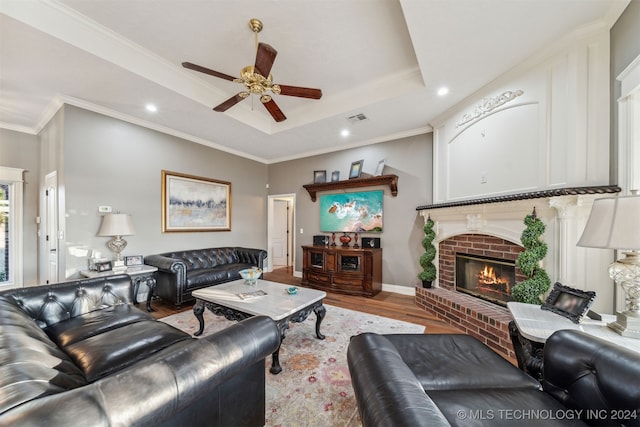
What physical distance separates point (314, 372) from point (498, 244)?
8.07 feet

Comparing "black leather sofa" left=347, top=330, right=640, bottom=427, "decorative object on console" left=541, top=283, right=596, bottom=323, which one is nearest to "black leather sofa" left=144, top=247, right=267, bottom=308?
"black leather sofa" left=347, top=330, right=640, bottom=427

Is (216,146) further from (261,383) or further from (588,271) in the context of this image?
(588,271)

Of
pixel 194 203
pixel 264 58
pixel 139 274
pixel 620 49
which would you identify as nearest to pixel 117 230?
pixel 139 274

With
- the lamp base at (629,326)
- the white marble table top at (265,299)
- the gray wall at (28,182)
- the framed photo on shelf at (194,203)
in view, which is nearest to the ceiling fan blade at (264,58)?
the white marble table top at (265,299)

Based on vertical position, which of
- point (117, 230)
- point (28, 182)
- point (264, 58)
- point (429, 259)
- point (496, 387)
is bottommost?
point (496, 387)

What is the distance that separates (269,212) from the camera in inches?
240

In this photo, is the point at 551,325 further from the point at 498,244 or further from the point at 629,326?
the point at 498,244

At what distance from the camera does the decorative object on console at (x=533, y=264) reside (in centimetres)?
218

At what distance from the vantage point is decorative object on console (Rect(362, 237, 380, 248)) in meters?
4.56

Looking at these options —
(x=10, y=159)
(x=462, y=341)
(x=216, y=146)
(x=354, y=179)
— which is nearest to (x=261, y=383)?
(x=462, y=341)

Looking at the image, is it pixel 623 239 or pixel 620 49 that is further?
pixel 620 49

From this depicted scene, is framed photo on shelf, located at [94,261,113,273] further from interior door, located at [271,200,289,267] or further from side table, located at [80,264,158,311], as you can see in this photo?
interior door, located at [271,200,289,267]

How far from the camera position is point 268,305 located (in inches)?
89.7

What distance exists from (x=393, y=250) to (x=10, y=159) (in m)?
6.81
